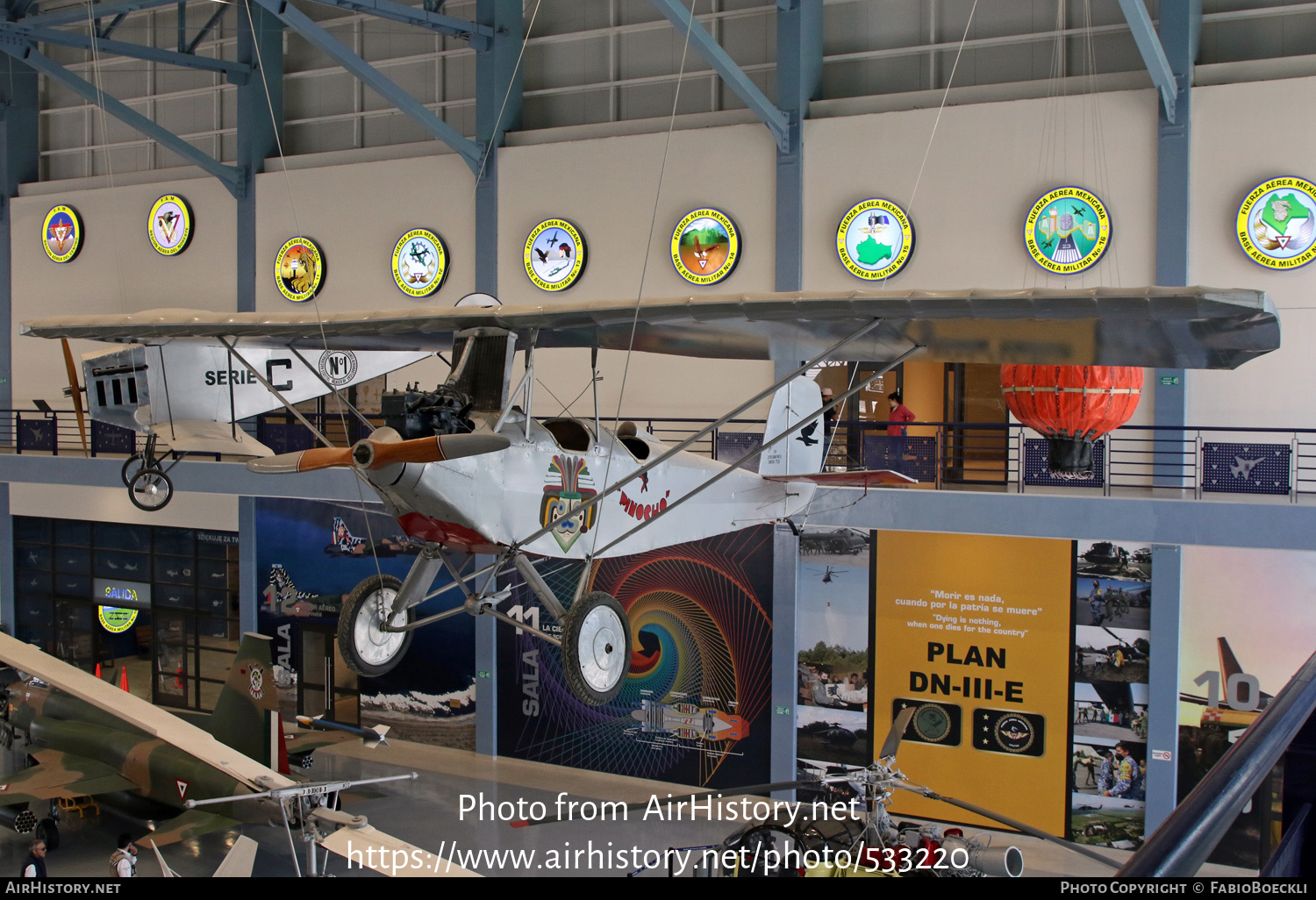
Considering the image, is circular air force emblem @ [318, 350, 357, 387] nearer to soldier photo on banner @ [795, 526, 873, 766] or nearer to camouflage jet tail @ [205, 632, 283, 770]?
camouflage jet tail @ [205, 632, 283, 770]

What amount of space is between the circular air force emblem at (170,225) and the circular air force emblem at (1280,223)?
53.0 feet

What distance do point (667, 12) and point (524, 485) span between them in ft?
20.6

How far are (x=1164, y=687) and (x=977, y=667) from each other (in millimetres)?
2074

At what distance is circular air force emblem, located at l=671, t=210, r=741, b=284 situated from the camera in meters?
13.4

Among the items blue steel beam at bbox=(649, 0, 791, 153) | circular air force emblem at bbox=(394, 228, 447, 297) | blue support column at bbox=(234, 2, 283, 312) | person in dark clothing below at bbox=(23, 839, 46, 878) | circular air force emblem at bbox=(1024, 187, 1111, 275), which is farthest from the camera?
blue support column at bbox=(234, 2, 283, 312)

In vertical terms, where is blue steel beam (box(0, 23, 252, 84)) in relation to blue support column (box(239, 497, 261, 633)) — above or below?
above

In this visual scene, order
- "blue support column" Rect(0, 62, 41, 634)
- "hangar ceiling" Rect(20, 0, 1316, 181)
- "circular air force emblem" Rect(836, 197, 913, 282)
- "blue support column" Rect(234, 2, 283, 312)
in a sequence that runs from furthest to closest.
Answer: "blue support column" Rect(0, 62, 41, 634), "blue support column" Rect(234, 2, 283, 312), "circular air force emblem" Rect(836, 197, 913, 282), "hangar ceiling" Rect(20, 0, 1316, 181)

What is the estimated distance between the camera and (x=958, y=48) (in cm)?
1279

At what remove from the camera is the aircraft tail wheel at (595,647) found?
20.3ft

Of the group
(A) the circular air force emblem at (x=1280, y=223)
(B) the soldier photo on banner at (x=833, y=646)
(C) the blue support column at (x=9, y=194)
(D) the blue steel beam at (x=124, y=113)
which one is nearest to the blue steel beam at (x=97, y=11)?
(D) the blue steel beam at (x=124, y=113)

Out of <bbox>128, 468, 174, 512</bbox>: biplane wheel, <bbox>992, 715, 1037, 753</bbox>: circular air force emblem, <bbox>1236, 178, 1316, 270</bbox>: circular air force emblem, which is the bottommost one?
<bbox>992, 715, 1037, 753</bbox>: circular air force emblem

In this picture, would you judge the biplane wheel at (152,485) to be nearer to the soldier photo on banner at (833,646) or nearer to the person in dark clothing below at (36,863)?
the person in dark clothing below at (36,863)

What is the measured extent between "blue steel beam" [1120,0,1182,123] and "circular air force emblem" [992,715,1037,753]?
7310 millimetres

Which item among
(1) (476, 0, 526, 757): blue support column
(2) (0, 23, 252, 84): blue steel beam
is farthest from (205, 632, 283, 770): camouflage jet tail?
(2) (0, 23, 252, 84): blue steel beam
